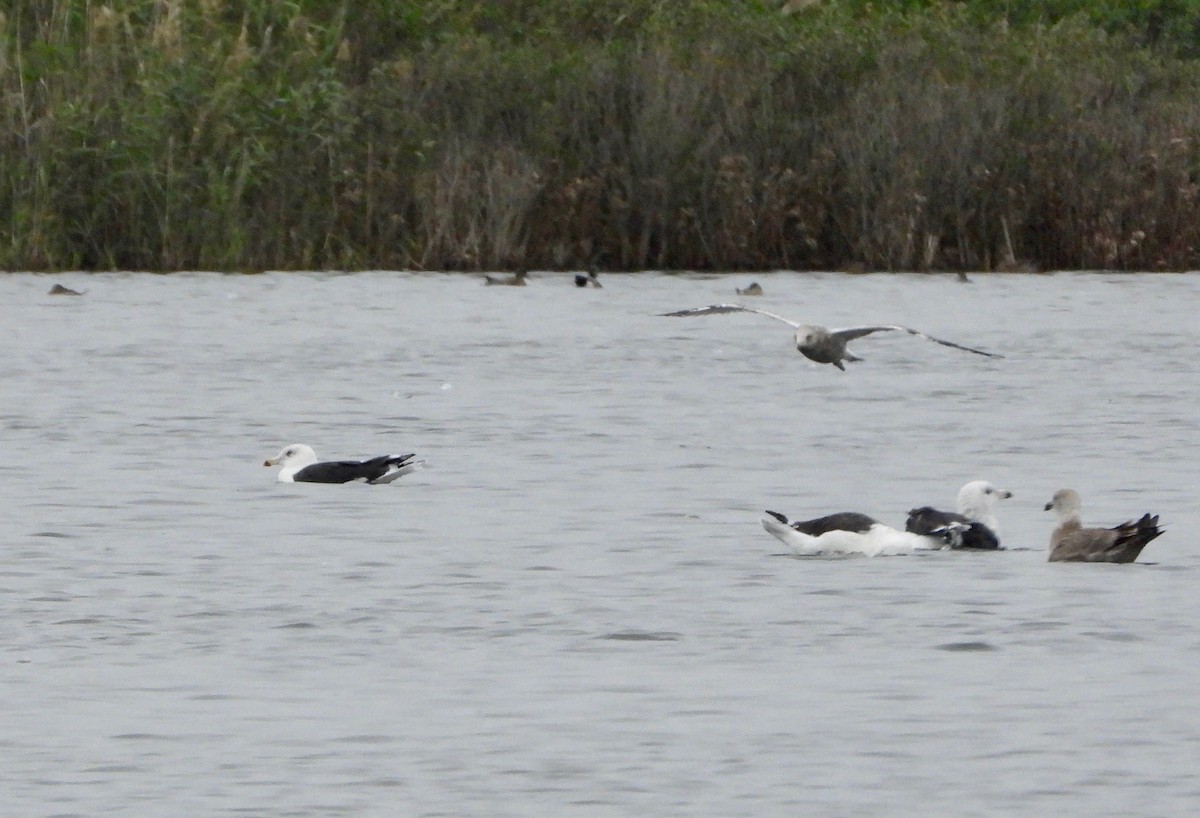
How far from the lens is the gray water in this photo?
5.53 metres

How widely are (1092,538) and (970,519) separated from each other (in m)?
0.60

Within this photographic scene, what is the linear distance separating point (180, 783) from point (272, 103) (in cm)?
1623

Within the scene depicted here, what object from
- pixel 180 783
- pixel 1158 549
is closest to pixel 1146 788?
pixel 180 783

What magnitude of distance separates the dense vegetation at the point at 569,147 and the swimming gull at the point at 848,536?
12.5 m

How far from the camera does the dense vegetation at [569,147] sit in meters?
20.6

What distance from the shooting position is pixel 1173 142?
22.4m

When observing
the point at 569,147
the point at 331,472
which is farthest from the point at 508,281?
the point at 331,472

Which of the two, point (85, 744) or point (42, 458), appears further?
point (42, 458)

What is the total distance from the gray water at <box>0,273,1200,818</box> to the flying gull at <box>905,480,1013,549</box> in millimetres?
179

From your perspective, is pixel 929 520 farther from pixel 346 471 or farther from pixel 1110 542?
pixel 346 471

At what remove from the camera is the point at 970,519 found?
28.9 ft

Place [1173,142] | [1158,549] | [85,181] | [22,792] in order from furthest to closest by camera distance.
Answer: [1173,142] < [85,181] < [1158,549] < [22,792]

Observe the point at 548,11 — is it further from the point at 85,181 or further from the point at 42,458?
the point at 42,458

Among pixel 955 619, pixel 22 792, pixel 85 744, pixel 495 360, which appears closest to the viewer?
pixel 22 792
